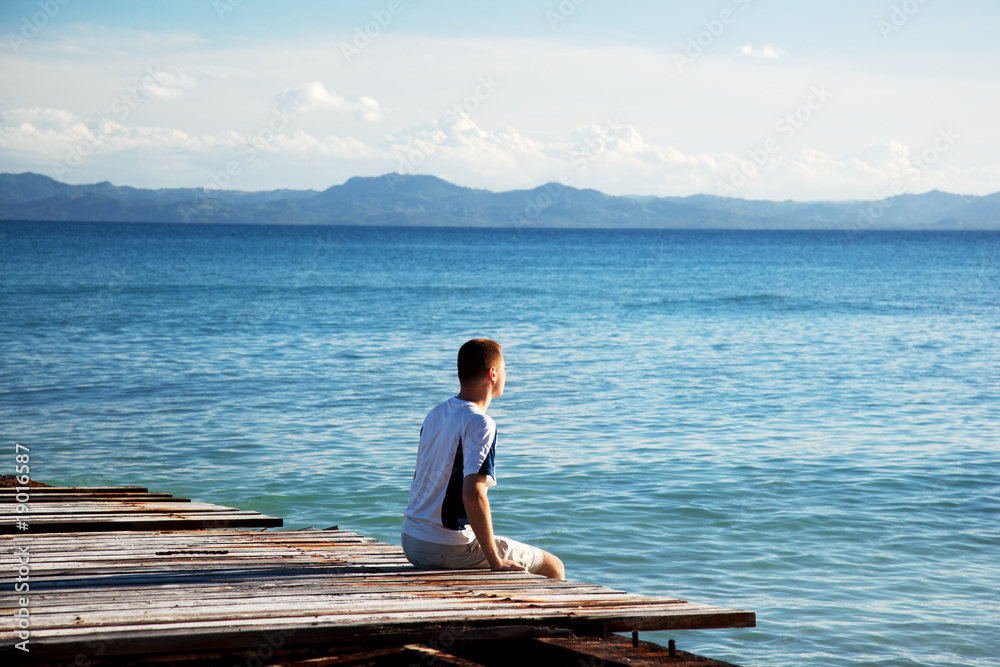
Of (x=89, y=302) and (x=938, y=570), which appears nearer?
(x=938, y=570)

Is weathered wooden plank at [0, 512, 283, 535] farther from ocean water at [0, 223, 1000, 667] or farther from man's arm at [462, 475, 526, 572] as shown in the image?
ocean water at [0, 223, 1000, 667]

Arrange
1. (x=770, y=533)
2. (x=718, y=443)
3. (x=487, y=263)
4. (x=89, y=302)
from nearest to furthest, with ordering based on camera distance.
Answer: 1. (x=770, y=533)
2. (x=718, y=443)
3. (x=89, y=302)
4. (x=487, y=263)

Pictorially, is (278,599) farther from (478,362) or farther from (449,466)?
(478,362)

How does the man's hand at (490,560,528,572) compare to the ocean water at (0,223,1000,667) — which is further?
the ocean water at (0,223,1000,667)

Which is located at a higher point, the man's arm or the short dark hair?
the short dark hair

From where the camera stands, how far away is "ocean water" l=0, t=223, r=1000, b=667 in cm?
768

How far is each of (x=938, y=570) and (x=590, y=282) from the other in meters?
50.5

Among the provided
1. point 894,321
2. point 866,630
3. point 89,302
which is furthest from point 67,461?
point 894,321

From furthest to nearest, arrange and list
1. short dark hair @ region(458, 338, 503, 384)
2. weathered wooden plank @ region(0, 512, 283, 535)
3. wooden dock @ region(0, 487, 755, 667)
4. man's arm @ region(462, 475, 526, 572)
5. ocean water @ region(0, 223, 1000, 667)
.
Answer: ocean water @ region(0, 223, 1000, 667) < weathered wooden plank @ region(0, 512, 283, 535) < short dark hair @ region(458, 338, 503, 384) < man's arm @ region(462, 475, 526, 572) < wooden dock @ region(0, 487, 755, 667)

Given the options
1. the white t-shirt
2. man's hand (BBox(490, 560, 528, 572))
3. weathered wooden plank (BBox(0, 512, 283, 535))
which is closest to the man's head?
the white t-shirt

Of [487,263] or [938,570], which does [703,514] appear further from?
[487,263]

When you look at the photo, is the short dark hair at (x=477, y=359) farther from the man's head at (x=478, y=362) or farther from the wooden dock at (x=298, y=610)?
the wooden dock at (x=298, y=610)

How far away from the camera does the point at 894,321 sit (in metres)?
34.5

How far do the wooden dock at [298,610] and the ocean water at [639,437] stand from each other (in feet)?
8.62
